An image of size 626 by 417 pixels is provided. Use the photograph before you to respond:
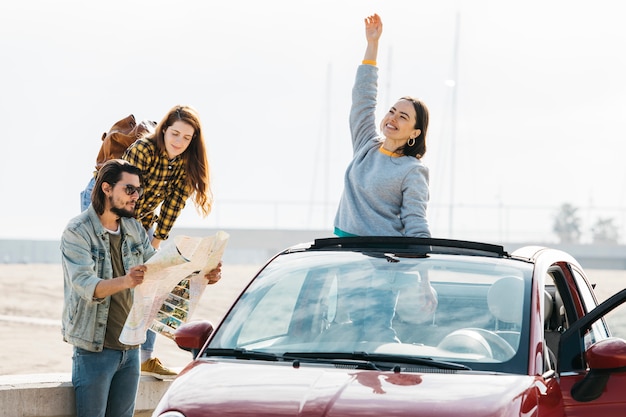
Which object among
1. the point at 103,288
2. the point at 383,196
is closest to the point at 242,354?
the point at 103,288

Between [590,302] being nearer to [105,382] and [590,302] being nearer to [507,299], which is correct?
[507,299]

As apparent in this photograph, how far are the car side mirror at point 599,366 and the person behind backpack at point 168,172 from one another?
271cm

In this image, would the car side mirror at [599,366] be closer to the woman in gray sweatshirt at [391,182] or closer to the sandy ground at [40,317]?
the woman in gray sweatshirt at [391,182]

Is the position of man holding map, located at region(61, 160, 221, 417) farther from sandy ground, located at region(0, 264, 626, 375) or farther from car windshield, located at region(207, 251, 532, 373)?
sandy ground, located at region(0, 264, 626, 375)

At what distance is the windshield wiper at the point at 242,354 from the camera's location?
4.72 m

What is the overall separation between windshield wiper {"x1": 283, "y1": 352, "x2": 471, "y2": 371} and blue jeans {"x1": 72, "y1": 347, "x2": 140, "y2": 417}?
1397 millimetres

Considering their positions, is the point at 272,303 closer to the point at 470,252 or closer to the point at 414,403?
the point at 470,252

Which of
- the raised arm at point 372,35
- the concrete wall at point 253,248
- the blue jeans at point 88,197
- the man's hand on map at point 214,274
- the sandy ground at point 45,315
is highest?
the raised arm at point 372,35

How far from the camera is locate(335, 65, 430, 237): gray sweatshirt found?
20.7ft

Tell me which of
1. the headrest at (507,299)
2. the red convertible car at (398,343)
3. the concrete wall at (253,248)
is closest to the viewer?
the red convertible car at (398,343)

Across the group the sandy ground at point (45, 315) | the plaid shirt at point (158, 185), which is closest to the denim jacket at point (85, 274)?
the plaid shirt at point (158, 185)

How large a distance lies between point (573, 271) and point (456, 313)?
118cm

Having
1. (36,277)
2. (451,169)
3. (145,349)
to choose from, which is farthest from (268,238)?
(145,349)

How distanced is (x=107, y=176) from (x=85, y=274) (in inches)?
19.3
